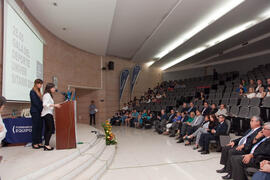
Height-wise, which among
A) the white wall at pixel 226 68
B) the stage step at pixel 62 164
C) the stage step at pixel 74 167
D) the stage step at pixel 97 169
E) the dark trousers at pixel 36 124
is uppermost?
the white wall at pixel 226 68

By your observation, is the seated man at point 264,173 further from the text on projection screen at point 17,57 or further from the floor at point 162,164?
the text on projection screen at point 17,57

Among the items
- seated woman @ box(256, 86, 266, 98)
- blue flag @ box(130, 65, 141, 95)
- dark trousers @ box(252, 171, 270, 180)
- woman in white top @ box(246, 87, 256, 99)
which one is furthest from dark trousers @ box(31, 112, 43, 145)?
blue flag @ box(130, 65, 141, 95)

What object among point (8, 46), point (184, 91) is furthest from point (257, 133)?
point (184, 91)

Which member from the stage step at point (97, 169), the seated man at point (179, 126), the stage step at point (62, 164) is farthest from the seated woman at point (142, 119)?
the stage step at point (62, 164)

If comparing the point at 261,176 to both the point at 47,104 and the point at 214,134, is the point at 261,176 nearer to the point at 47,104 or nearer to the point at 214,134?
the point at 214,134

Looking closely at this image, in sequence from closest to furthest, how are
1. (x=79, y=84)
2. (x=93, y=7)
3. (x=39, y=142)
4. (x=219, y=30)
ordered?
(x=39, y=142), (x=93, y=7), (x=219, y=30), (x=79, y=84)

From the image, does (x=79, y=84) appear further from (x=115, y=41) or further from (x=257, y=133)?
(x=257, y=133)

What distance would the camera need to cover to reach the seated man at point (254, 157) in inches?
90.7

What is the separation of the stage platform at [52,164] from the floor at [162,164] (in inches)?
11.4

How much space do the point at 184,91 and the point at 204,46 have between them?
2.80 m

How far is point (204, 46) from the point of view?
33.8ft

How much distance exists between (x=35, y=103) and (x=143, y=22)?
217 inches

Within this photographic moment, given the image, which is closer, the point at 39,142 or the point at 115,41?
the point at 39,142

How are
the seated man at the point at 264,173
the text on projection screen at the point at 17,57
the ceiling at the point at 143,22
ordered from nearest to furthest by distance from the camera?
the seated man at the point at 264,173 < the text on projection screen at the point at 17,57 < the ceiling at the point at 143,22
